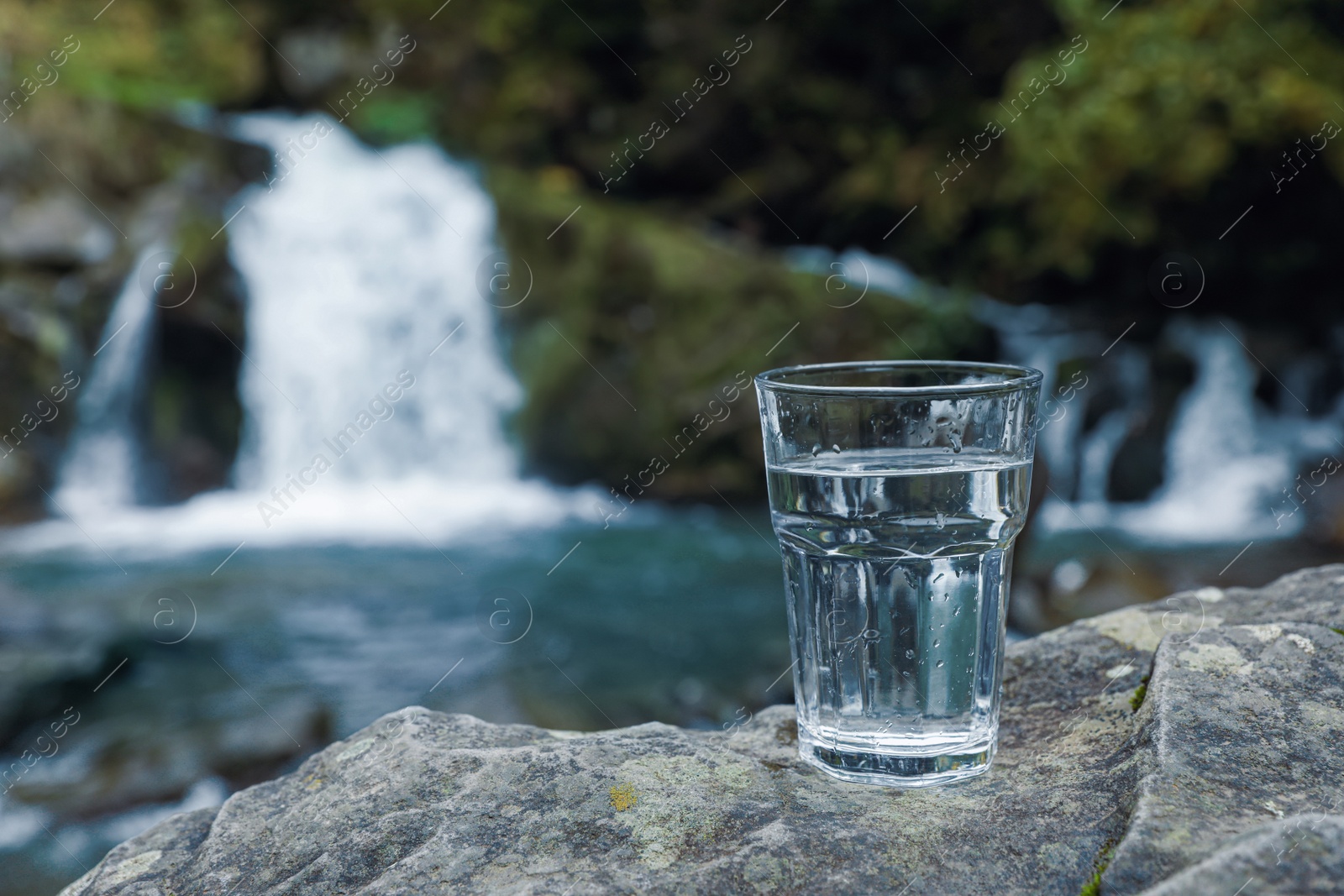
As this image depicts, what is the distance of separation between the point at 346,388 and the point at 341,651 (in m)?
4.57

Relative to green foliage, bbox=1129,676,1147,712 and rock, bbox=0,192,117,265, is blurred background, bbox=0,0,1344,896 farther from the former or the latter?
green foliage, bbox=1129,676,1147,712

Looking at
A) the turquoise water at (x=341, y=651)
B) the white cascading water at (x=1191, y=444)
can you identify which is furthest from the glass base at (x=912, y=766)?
the white cascading water at (x=1191, y=444)

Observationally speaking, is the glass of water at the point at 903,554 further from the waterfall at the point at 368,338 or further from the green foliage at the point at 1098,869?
the waterfall at the point at 368,338

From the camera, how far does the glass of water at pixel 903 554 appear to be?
3.99ft

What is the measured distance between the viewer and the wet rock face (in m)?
0.96

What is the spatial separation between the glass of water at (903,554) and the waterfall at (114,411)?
9.78 metres

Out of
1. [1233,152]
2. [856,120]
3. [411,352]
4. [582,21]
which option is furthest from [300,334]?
[1233,152]

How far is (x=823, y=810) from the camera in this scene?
1.12 metres

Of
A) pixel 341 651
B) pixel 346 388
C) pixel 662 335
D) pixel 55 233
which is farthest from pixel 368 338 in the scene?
pixel 341 651

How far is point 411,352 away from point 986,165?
6.00m

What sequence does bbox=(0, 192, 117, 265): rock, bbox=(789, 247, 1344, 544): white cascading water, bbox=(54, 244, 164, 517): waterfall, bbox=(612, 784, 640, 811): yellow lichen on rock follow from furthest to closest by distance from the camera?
bbox=(0, 192, 117, 265): rock < bbox=(54, 244, 164, 517): waterfall < bbox=(789, 247, 1344, 544): white cascading water < bbox=(612, 784, 640, 811): yellow lichen on rock

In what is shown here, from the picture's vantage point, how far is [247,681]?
A: 17.1ft

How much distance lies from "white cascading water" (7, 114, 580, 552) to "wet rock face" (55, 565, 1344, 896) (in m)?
7.84

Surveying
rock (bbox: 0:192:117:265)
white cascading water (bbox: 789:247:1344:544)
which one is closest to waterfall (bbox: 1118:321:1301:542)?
white cascading water (bbox: 789:247:1344:544)
